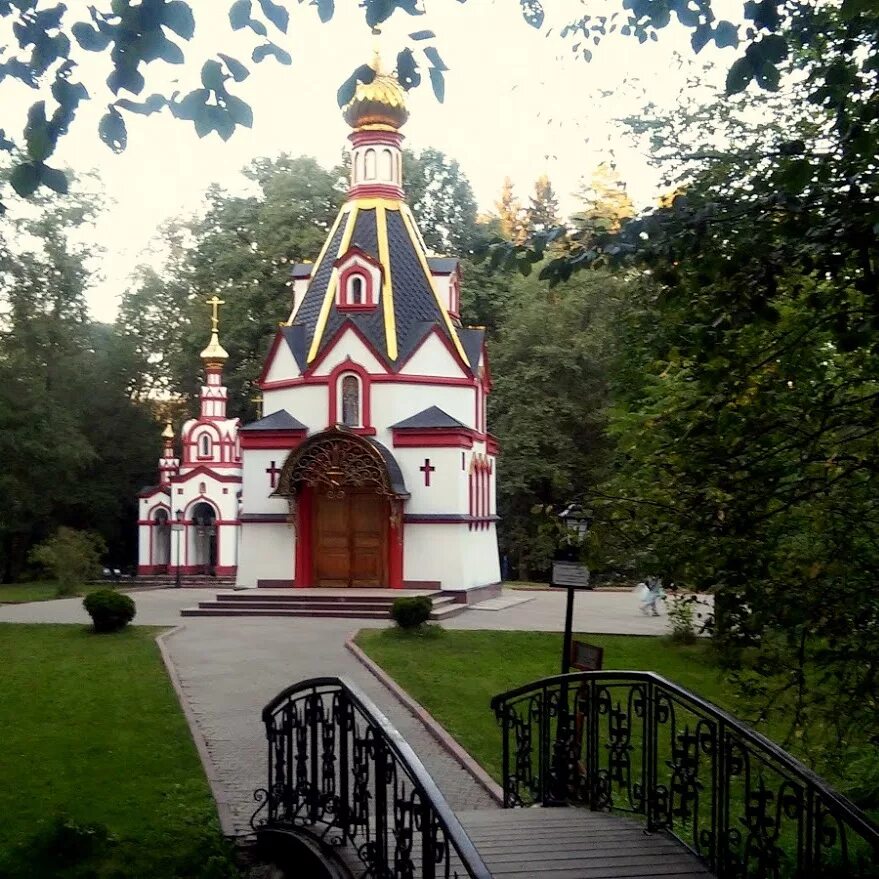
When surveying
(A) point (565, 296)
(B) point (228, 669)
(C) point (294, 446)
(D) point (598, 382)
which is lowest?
(B) point (228, 669)

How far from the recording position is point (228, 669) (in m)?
16.4

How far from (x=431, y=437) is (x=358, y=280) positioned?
420cm

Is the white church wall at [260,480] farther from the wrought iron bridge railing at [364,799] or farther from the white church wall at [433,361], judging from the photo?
the wrought iron bridge railing at [364,799]

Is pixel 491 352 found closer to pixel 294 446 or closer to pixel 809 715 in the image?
pixel 294 446

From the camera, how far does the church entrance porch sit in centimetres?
2511

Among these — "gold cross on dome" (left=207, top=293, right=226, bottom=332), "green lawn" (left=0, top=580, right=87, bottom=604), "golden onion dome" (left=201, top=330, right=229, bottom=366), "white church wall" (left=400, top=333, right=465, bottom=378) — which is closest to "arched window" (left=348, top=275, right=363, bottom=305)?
"white church wall" (left=400, top=333, right=465, bottom=378)

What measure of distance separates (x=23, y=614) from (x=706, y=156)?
70.7 feet

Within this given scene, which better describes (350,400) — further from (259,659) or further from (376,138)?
(259,659)

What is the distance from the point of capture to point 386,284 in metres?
26.9

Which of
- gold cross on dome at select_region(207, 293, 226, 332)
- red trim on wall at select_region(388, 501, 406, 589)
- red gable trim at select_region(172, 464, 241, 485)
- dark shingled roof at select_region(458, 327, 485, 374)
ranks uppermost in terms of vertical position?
gold cross on dome at select_region(207, 293, 226, 332)

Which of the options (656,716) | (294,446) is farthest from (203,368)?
(656,716)

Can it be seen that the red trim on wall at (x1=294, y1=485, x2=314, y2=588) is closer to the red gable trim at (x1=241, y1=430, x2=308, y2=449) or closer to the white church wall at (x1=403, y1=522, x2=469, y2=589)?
the red gable trim at (x1=241, y1=430, x2=308, y2=449)

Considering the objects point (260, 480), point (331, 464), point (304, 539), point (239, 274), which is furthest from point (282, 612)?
point (239, 274)

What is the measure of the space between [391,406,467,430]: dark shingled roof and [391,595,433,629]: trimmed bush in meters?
6.82
